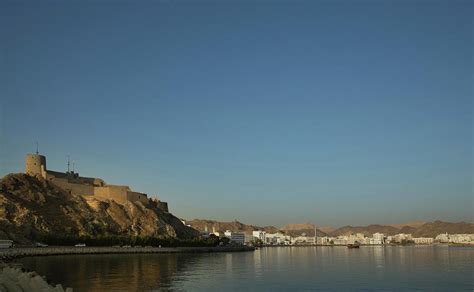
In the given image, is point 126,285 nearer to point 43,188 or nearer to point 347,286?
point 347,286

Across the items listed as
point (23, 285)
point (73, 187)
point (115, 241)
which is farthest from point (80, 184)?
point (23, 285)

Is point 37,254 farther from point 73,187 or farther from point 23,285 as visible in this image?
point 23,285

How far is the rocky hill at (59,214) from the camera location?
78.1 m

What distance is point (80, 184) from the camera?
99.1 m

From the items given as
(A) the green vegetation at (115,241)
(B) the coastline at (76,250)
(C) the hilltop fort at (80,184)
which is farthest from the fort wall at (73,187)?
(B) the coastline at (76,250)

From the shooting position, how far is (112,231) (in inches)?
3674

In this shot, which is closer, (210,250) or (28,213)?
(28,213)

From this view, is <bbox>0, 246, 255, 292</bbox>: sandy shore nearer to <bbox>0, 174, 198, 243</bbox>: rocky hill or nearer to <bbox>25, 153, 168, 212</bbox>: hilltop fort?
<bbox>0, 174, 198, 243</bbox>: rocky hill

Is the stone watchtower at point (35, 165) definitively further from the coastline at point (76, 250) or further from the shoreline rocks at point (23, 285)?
the shoreline rocks at point (23, 285)

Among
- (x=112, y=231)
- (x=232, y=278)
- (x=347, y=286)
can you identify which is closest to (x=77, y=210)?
(x=112, y=231)

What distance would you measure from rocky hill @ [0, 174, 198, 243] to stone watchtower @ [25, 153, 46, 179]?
2771 millimetres

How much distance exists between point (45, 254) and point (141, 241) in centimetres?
2591

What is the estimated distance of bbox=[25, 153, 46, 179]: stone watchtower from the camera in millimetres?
95562

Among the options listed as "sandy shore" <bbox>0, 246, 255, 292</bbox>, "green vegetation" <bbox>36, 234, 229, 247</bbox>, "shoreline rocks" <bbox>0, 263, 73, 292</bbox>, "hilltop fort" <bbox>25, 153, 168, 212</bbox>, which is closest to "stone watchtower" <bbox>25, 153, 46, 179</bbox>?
"hilltop fort" <bbox>25, 153, 168, 212</bbox>
